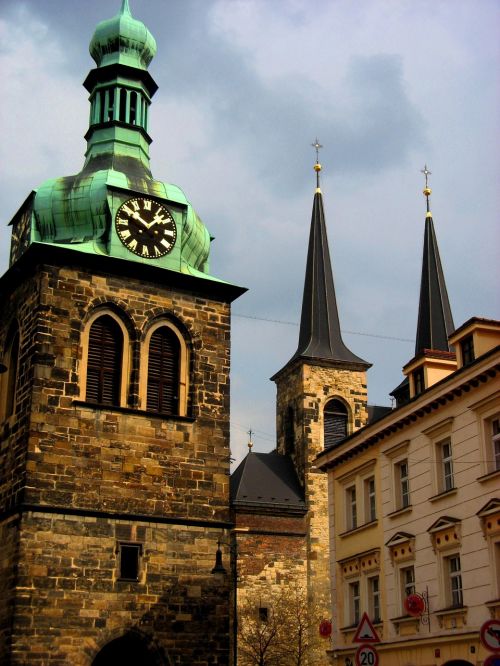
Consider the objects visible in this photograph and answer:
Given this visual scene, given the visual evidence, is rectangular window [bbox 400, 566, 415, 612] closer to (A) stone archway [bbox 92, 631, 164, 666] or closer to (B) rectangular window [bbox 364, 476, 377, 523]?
(B) rectangular window [bbox 364, 476, 377, 523]

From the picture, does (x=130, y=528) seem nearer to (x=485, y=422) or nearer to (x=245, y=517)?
(x=485, y=422)

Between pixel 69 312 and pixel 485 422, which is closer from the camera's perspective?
pixel 485 422

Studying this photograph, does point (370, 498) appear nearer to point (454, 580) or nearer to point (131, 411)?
point (454, 580)

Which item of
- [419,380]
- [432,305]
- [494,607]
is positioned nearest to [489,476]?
[494,607]

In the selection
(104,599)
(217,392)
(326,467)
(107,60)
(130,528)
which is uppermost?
(107,60)

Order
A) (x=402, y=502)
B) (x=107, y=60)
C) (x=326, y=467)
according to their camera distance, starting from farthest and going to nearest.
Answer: (x=107, y=60)
(x=326, y=467)
(x=402, y=502)

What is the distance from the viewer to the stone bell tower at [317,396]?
145ft

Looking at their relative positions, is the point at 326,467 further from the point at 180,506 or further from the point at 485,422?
the point at 485,422

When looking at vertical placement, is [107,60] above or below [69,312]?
above

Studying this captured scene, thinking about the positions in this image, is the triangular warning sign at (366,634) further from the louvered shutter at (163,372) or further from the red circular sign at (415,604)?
the louvered shutter at (163,372)

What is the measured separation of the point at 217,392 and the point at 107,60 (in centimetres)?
1127

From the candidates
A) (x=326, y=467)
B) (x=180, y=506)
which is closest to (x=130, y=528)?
(x=180, y=506)

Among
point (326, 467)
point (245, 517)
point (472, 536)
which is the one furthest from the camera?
point (245, 517)

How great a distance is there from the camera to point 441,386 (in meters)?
22.0
